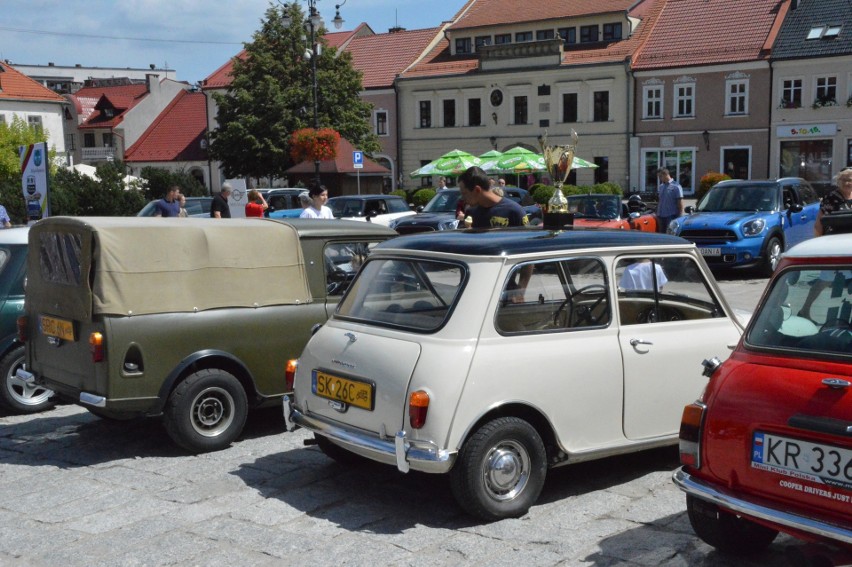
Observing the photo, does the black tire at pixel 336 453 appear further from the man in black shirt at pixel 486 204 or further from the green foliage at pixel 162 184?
the green foliage at pixel 162 184

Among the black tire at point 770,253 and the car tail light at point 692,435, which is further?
the black tire at point 770,253

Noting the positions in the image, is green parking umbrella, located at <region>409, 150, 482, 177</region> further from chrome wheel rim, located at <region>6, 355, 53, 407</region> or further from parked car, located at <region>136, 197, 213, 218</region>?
chrome wheel rim, located at <region>6, 355, 53, 407</region>

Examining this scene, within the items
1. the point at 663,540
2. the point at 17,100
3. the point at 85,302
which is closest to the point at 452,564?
the point at 663,540

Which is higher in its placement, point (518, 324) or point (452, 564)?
point (518, 324)

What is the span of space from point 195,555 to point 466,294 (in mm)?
2082

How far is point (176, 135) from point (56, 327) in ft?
210

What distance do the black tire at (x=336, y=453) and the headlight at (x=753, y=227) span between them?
1272 centimetres

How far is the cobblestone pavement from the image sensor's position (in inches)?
197

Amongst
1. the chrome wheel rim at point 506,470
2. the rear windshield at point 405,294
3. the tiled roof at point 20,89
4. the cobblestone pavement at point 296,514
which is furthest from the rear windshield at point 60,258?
the tiled roof at point 20,89

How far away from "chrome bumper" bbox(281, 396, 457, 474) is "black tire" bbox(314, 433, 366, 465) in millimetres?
663

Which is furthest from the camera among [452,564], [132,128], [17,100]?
[132,128]

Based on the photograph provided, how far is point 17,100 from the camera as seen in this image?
212 ft

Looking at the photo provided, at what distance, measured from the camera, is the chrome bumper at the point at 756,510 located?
12.6 feet

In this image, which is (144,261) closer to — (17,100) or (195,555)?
(195,555)
